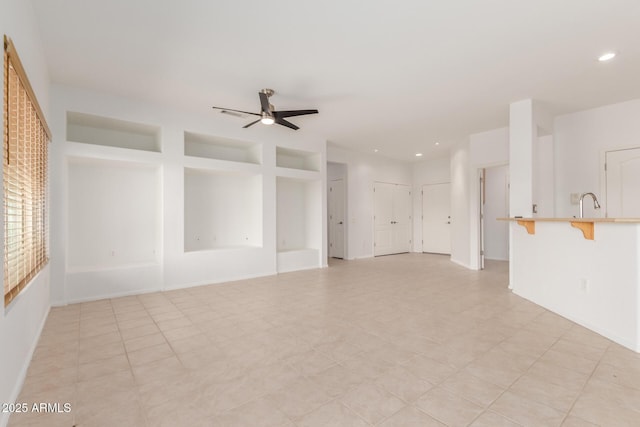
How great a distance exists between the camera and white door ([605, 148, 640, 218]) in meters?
4.36

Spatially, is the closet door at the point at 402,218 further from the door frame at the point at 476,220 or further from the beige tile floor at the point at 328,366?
the beige tile floor at the point at 328,366

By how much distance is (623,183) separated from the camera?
4.47m

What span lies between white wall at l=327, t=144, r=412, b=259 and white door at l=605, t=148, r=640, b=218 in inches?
185

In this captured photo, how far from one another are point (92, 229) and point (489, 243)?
8.34m

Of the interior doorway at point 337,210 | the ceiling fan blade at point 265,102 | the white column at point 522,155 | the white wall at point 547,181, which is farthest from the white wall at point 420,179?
the ceiling fan blade at point 265,102

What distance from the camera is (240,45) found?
3.00 metres

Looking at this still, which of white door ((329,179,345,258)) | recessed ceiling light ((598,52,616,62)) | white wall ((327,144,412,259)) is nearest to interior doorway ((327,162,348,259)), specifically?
white door ((329,179,345,258))

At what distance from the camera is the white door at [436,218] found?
336 inches

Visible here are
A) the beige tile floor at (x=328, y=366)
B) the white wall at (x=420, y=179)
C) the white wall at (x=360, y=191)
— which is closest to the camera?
the beige tile floor at (x=328, y=366)

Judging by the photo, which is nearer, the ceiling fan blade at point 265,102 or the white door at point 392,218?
the ceiling fan blade at point 265,102

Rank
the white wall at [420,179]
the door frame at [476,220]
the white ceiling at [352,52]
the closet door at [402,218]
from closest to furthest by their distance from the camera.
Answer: the white ceiling at [352,52], the door frame at [476,220], the white wall at [420,179], the closet door at [402,218]

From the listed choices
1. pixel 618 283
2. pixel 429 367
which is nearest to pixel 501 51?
pixel 618 283

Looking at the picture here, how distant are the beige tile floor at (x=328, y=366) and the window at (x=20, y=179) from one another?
79 centimetres

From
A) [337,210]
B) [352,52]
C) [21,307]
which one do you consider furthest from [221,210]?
[352,52]
